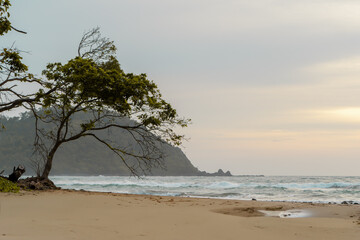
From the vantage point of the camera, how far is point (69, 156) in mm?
134875

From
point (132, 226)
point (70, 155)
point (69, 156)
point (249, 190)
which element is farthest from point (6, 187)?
point (70, 155)

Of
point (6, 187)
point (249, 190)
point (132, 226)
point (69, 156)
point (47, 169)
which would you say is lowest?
point (249, 190)

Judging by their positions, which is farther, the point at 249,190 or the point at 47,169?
the point at 249,190

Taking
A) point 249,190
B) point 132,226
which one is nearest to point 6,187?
point 132,226

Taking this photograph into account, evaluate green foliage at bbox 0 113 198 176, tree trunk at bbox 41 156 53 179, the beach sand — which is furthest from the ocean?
green foliage at bbox 0 113 198 176

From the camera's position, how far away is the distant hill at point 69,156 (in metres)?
121

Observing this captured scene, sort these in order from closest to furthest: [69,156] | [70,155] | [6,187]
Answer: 1. [6,187]
2. [69,156]
3. [70,155]

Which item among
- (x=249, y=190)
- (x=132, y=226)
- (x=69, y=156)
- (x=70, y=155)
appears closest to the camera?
(x=132, y=226)

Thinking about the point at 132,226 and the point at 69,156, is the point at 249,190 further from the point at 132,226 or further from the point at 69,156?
the point at 69,156

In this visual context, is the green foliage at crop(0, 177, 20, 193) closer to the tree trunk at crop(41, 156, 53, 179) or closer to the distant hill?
the tree trunk at crop(41, 156, 53, 179)

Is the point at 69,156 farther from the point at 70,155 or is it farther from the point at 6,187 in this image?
the point at 6,187

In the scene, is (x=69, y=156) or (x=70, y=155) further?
(x=70, y=155)

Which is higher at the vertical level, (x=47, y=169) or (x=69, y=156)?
(x=69, y=156)

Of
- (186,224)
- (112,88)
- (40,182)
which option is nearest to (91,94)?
(112,88)
